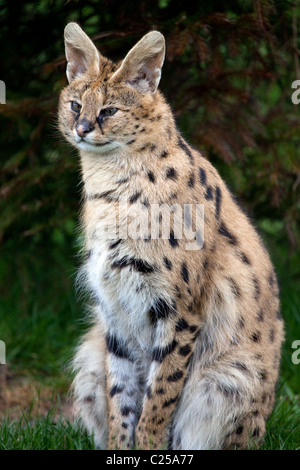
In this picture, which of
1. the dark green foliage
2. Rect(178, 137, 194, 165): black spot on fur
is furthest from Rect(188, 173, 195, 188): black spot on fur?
the dark green foliage

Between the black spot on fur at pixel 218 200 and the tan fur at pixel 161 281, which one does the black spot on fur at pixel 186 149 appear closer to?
the tan fur at pixel 161 281

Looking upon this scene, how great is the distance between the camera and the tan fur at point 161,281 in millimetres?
4297

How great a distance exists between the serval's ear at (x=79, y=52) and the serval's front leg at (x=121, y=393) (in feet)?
5.61

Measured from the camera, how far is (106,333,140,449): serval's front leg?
4.57 meters

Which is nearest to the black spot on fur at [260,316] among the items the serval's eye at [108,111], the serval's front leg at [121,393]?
the serval's front leg at [121,393]

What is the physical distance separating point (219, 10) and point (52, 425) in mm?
3527

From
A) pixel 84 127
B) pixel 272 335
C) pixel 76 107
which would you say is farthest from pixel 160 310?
pixel 76 107

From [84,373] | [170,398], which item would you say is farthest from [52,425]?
[170,398]

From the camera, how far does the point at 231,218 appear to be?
15.4 ft

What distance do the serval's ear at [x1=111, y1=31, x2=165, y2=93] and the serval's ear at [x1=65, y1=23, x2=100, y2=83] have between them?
0.66ft

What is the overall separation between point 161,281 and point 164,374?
1.89 feet

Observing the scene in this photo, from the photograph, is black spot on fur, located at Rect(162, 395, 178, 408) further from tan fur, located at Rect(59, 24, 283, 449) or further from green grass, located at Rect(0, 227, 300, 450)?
green grass, located at Rect(0, 227, 300, 450)

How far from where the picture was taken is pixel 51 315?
7125 mm

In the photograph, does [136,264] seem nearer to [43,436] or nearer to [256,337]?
[256,337]
